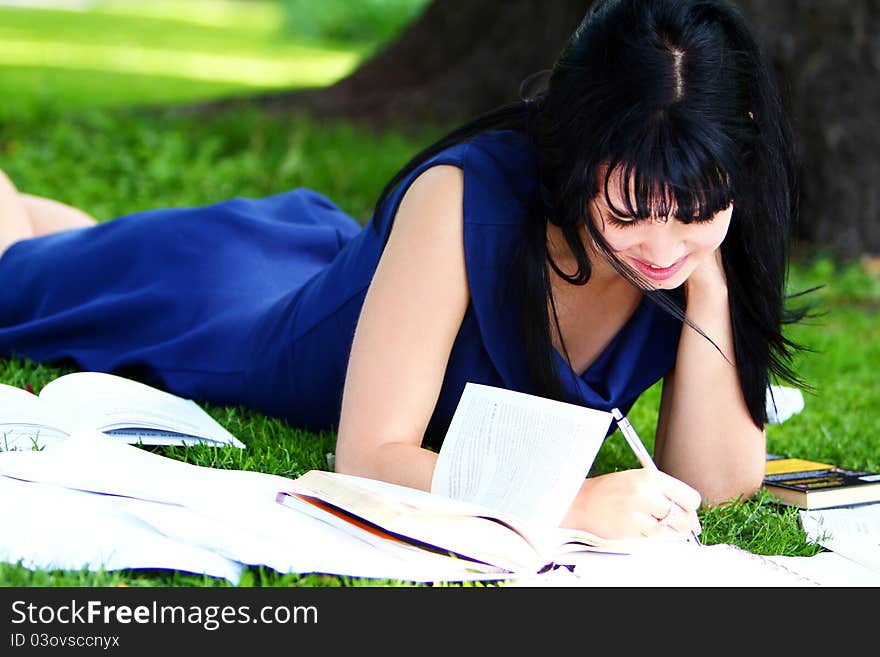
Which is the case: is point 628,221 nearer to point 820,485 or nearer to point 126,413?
point 820,485

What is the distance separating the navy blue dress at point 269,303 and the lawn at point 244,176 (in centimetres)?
11

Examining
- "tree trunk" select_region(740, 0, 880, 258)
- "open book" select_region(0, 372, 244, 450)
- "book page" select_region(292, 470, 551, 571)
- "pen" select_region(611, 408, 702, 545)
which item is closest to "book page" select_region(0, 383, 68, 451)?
"open book" select_region(0, 372, 244, 450)

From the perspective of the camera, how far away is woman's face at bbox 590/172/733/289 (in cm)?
201

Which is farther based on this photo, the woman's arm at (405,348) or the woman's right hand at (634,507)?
the woman's arm at (405,348)

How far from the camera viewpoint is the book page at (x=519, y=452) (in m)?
1.94

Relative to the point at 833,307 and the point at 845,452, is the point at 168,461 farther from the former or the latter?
the point at 833,307

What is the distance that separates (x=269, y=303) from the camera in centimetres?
309

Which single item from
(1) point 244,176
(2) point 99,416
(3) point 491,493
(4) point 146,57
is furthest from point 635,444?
(4) point 146,57

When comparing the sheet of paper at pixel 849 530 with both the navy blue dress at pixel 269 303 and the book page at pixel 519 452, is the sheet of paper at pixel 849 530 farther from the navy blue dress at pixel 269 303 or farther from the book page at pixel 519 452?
the book page at pixel 519 452

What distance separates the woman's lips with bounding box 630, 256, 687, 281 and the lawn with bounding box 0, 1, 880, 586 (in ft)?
1.57

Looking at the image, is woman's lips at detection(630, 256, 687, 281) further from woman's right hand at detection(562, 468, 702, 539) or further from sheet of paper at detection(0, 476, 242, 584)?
sheet of paper at detection(0, 476, 242, 584)

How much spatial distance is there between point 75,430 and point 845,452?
5.94 ft

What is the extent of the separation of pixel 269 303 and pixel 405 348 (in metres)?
1.01

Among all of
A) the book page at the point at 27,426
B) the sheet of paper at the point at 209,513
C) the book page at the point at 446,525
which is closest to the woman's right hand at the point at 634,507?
the book page at the point at 446,525
